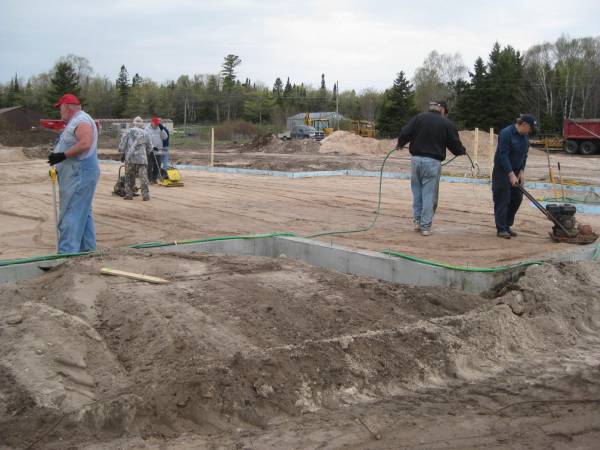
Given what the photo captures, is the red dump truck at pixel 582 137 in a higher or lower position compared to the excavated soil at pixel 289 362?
higher

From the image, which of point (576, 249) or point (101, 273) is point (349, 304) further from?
point (576, 249)

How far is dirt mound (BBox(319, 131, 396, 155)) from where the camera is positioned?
38062 mm

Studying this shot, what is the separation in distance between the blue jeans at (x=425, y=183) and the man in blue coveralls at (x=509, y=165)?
793mm

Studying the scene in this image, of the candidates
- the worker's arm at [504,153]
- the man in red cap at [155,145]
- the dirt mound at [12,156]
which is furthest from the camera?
the dirt mound at [12,156]

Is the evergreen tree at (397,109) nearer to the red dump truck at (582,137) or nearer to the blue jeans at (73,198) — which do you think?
the red dump truck at (582,137)

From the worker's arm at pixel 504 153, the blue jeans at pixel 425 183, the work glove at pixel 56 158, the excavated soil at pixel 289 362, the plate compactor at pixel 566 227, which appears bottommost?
the excavated soil at pixel 289 362

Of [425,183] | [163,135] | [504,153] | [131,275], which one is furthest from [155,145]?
[131,275]

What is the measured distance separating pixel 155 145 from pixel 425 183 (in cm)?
869

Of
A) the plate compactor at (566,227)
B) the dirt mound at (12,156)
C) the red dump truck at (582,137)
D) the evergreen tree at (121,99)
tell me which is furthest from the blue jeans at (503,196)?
the evergreen tree at (121,99)

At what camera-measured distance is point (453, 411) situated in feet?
13.0

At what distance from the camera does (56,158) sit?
652 centimetres

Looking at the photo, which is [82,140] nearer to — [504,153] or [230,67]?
[504,153]

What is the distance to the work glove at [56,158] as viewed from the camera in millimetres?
6475

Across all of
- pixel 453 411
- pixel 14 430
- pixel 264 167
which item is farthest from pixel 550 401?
pixel 264 167
